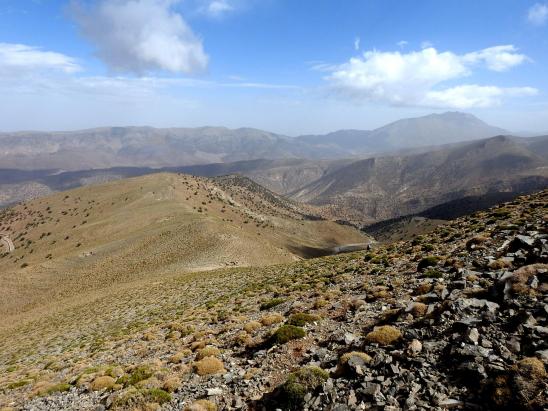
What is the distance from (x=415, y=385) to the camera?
40.9 feet

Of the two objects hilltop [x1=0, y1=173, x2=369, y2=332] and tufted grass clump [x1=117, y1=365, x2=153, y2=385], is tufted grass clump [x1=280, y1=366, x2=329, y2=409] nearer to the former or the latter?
tufted grass clump [x1=117, y1=365, x2=153, y2=385]

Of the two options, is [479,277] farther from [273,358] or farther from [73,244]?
[73,244]

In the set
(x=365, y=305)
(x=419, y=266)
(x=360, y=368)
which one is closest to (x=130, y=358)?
(x=365, y=305)

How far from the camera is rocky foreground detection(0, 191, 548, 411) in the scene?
12375 millimetres

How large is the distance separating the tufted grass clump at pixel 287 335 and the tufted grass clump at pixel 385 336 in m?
4.58

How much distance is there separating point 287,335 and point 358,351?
16.3 ft

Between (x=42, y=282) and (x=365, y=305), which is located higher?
(x=365, y=305)

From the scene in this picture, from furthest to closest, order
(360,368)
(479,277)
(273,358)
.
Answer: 1. (479,277)
2. (273,358)
3. (360,368)

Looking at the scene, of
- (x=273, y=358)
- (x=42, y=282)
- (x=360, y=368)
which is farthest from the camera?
(x=42, y=282)

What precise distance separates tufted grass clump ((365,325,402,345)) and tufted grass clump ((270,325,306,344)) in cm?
458

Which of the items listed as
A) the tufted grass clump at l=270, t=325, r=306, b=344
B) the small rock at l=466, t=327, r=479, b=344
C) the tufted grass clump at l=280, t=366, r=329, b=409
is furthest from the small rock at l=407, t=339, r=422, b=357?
the tufted grass clump at l=270, t=325, r=306, b=344

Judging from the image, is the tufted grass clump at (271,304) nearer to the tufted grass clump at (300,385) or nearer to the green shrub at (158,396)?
the green shrub at (158,396)

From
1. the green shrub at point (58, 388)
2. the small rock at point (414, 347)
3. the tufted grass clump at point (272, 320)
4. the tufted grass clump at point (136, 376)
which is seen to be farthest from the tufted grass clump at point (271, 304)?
the small rock at point (414, 347)

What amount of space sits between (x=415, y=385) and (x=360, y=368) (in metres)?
2.15
